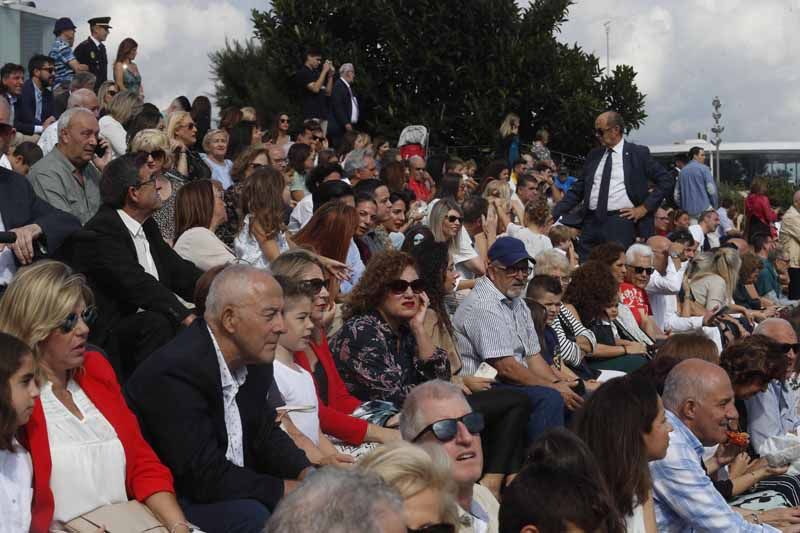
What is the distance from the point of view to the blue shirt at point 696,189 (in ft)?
57.1

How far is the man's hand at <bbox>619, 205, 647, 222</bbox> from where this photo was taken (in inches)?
473

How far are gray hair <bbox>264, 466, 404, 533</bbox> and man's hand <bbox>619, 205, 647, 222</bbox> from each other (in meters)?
9.65

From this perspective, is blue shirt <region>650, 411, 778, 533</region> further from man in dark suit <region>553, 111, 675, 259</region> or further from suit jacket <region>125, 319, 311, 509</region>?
man in dark suit <region>553, 111, 675, 259</region>

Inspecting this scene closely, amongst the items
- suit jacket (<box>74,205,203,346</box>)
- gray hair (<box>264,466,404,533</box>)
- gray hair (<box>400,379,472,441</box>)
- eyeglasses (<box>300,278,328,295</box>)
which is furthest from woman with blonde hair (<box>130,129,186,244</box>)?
gray hair (<box>264,466,404,533</box>)

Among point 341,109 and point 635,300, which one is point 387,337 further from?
point 341,109

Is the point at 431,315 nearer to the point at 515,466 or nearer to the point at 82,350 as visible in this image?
the point at 515,466

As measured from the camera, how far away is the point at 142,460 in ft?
15.0

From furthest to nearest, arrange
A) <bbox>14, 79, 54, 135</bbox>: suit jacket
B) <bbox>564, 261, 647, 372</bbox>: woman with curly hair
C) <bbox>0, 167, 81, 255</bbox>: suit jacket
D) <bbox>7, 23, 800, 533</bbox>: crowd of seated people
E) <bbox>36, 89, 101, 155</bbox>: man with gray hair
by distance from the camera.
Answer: <bbox>14, 79, 54, 135</bbox>: suit jacket, <bbox>36, 89, 101, 155</bbox>: man with gray hair, <bbox>564, 261, 647, 372</bbox>: woman with curly hair, <bbox>0, 167, 81, 255</bbox>: suit jacket, <bbox>7, 23, 800, 533</bbox>: crowd of seated people

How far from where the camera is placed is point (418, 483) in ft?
11.7

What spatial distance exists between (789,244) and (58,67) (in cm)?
1035

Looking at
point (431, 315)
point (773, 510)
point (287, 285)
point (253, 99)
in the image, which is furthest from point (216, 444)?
point (253, 99)

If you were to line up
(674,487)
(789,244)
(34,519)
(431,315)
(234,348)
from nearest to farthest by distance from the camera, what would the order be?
(34,519)
(234,348)
(674,487)
(431,315)
(789,244)

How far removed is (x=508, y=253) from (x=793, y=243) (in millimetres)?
10314

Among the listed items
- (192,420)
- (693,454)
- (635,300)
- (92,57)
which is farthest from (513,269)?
(92,57)
